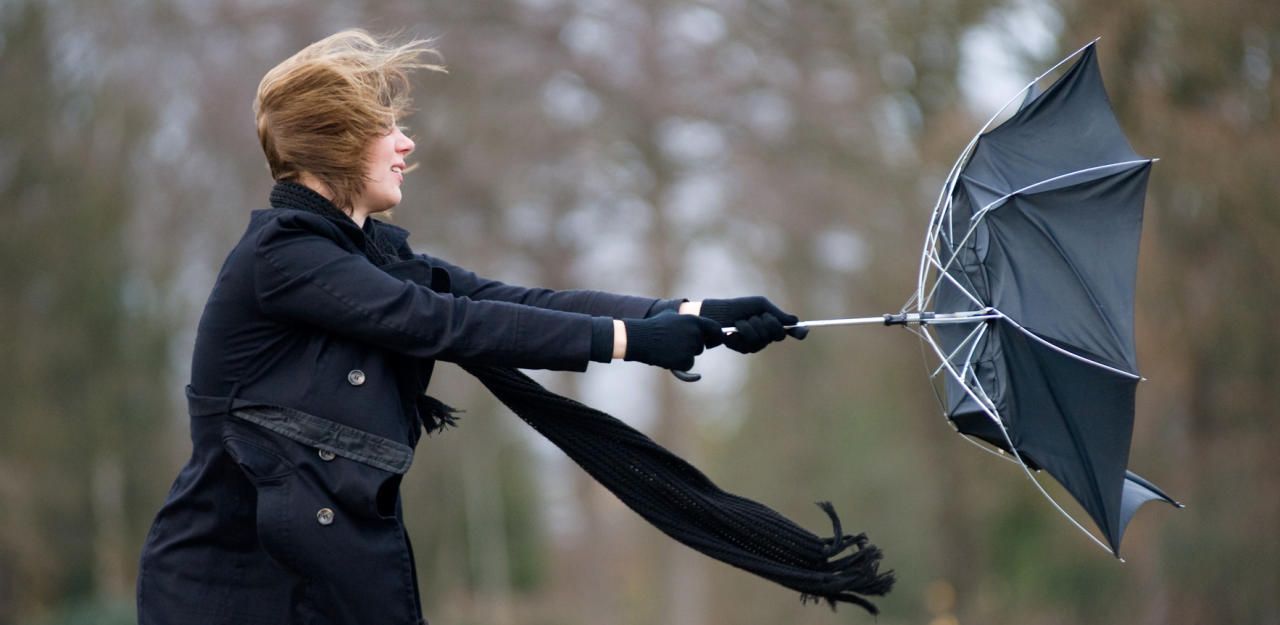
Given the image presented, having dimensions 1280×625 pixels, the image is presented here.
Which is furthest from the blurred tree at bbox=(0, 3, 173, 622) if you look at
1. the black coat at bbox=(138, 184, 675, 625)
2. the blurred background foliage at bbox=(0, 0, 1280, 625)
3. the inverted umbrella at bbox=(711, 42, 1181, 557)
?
the inverted umbrella at bbox=(711, 42, 1181, 557)

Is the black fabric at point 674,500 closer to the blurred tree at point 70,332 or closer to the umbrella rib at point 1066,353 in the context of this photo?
the umbrella rib at point 1066,353

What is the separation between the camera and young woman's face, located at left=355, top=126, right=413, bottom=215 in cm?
331

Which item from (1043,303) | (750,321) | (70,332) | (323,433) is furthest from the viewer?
(70,332)

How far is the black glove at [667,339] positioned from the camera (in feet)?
10.7

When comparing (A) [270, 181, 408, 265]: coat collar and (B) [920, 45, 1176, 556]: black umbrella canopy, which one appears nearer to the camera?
(A) [270, 181, 408, 265]: coat collar

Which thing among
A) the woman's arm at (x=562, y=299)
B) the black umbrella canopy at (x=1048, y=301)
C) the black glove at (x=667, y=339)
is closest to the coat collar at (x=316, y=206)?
the woman's arm at (x=562, y=299)

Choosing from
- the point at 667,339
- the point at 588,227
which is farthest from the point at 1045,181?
the point at 588,227

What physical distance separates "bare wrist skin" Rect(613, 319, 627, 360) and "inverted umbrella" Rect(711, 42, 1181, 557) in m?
0.76

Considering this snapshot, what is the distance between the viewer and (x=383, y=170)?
11.0ft

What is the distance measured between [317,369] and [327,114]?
575 millimetres

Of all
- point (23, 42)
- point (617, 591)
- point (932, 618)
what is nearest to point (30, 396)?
point (23, 42)

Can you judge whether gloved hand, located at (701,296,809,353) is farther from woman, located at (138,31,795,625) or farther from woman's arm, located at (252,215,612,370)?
woman's arm, located at (252,215,612,370)

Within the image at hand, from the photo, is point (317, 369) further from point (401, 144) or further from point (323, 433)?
point (401, 144)

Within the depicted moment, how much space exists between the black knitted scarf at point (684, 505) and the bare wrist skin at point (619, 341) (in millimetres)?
429
